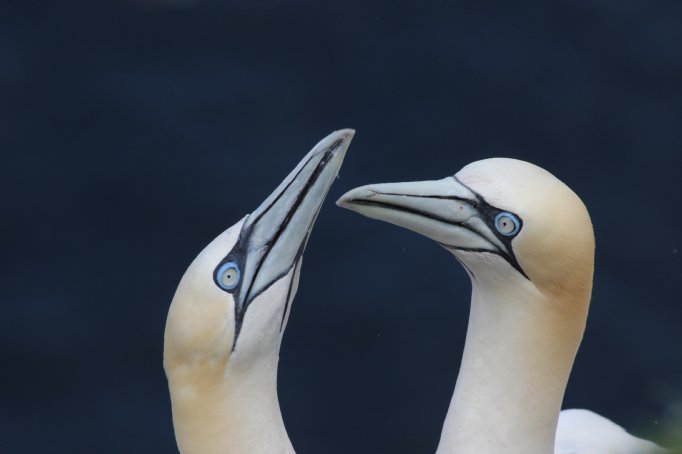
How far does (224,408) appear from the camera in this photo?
6.72 metres

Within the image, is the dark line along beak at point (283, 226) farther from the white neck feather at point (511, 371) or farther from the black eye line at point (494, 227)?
the white neck feather at point (511, 371)

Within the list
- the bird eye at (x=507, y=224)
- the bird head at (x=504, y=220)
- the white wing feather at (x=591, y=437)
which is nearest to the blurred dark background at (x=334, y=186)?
the white wing feather at (x=591, y=437)

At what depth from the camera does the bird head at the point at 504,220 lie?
667 centimetres

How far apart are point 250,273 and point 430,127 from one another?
4386 millimetres

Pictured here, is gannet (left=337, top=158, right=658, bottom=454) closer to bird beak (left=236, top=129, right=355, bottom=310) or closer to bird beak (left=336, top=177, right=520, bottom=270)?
bird beak (left=336, top=177, right=520, bottom=270)

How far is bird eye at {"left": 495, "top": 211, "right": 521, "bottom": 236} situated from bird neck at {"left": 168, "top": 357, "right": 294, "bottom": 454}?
105cm

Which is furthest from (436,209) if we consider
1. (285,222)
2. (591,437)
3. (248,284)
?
(591,437)

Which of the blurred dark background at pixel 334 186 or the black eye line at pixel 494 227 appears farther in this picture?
the blurred dark background at pixel 334 186

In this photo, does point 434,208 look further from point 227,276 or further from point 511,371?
point 227,276

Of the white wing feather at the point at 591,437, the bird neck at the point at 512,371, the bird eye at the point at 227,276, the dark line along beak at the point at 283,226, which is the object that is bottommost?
the white wing feather at the point at 591,437

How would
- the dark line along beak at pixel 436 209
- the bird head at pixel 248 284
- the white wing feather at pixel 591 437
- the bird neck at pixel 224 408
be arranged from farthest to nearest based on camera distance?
the white wing feather at pixel 591 437, the dark line along beak at pixel 436 209, the bird neck at pixel 224 408, the bird head at pixel 248 284

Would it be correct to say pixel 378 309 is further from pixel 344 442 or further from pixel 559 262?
pixel 559 262

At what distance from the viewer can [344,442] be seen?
32.3 ft

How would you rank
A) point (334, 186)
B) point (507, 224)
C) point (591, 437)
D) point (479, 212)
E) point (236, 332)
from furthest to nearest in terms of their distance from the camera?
1. point (334, 186)
2. point (591, 437)
3. point (479, 212)
4. point (507, 224)
5. point (236, 332)
